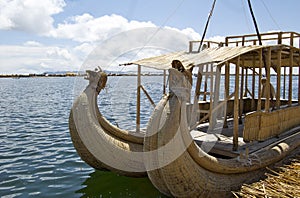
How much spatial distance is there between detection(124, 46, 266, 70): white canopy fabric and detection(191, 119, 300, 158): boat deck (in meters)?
1.95

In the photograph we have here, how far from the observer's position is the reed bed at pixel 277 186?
5035 mm

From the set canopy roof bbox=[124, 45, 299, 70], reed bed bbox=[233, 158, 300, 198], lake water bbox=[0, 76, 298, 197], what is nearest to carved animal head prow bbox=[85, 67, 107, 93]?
lake water bbox=[0, 76, 298, 197]

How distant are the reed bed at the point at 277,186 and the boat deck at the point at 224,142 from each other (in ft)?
2.31

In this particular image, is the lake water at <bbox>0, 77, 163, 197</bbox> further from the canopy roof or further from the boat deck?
the boat deck

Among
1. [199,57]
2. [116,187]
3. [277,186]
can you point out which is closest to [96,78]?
[199,57]

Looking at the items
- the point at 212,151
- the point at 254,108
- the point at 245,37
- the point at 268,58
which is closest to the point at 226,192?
the point at 212,151

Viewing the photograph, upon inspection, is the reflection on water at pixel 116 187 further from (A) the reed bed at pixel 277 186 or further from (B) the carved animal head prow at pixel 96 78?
(B) the carved animal head prow at pixel 96 78

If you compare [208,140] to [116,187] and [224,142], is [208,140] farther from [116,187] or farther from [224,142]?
[116,187]

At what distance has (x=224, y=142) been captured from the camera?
7609mm

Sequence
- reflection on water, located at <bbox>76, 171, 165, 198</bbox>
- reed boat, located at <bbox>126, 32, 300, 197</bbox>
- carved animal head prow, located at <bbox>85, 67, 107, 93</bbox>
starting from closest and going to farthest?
reed boat, located at <bbox>126, 32, 300, 197</bbox>, carved animal head prow, located at <bbox>85, 67, 107, 93</bbox>, reflection on water, located at <bbox>76, 171, 165, 198</bbox>

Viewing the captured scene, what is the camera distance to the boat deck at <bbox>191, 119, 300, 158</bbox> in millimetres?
6900

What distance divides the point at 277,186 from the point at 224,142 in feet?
7.63

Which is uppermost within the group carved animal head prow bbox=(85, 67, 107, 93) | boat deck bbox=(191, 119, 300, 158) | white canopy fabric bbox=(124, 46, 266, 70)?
white canopy fabric bbox=(124, 46, 266, 70)

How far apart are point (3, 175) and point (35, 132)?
18.4 ft
